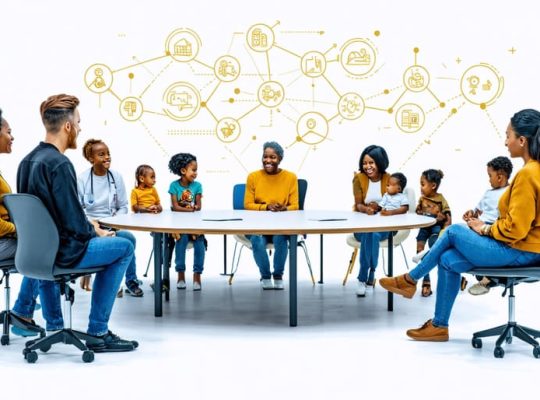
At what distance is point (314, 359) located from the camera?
4559 millimetres

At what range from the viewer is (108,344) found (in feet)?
15.3

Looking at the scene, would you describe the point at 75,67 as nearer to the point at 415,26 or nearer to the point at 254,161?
the point at 254,161

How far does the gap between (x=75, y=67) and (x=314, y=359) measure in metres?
4.71

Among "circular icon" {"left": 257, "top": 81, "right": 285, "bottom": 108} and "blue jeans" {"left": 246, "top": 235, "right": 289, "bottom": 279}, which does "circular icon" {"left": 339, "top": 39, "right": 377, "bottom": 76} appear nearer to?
"circular icon" {"left": 257, "top": 81, "right": 285, "bottom": 108}

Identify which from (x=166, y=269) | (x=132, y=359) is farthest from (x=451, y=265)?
(x=166, y=269)

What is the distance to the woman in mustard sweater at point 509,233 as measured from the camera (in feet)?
14.4

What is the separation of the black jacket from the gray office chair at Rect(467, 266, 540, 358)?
6.69 ft

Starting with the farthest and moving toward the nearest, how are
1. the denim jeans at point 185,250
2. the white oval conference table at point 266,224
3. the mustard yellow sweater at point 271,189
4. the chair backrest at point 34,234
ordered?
the mustard yellow sweater at point 271,189 < the denim jeans at point 185,250 < the white oval conference table at point 266,224 < the chair backrest at point 34,234

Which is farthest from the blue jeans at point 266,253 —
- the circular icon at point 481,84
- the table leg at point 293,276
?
the circular icon at point 481,84

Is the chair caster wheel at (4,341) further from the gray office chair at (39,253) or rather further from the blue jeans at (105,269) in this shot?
the blue jeans at (105,269)

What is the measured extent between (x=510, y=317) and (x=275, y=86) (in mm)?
4131

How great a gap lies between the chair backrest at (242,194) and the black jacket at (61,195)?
9.29 feet

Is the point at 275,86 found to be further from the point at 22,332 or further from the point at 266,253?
the point at 22,332

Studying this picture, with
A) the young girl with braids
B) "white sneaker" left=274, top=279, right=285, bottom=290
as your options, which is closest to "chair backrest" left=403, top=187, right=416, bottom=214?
"white sneaker" left=274, top=279, right=285, bottom=290
